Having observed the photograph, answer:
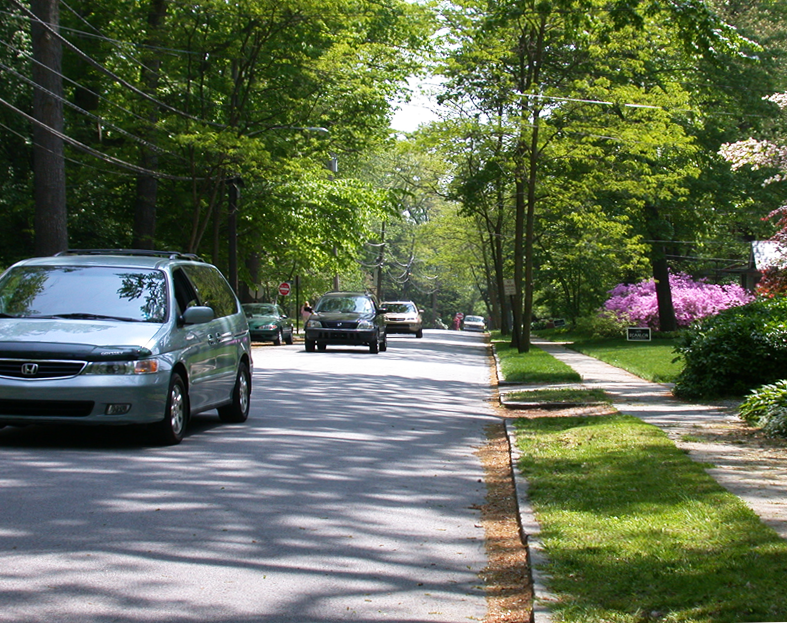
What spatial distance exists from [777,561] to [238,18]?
2710 centimetres

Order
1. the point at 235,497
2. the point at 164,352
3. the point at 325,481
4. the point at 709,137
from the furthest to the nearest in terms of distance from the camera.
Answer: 1. the point at 709,137
2. the point at 164,352
3. the point at 325,481
4. the point at 235,497

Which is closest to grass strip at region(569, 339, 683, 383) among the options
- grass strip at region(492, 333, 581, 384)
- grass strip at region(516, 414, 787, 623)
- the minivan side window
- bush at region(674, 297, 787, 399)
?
bush at region(674, 297, 787, 399)

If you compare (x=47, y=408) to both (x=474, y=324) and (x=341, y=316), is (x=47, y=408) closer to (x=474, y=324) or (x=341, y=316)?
(x=341, y=316)

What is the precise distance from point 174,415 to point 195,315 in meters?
1.06

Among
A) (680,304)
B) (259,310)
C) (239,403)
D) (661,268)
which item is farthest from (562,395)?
(680,304)

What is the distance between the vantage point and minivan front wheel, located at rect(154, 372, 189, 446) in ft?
32.8

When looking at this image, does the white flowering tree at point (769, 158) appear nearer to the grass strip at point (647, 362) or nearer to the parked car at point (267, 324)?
the grass strip at point (647, 362)

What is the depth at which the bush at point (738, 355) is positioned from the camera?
1438 centimetres

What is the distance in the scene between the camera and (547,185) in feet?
103

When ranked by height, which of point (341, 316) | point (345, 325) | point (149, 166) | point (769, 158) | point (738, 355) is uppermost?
point (149, 166)

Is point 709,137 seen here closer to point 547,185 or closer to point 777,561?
point 547,185

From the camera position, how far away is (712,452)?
9828mm

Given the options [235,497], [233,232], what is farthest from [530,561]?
[233,232]

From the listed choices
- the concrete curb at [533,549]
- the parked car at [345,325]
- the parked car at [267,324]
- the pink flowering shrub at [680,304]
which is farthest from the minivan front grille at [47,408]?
the pink flowering shrub at [680,304]
